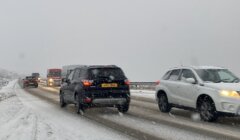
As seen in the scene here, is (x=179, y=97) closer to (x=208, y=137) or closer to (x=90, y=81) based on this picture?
(x=90, y=81)

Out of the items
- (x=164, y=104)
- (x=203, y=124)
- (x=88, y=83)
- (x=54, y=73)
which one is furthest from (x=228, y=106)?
(x=54, y=73)

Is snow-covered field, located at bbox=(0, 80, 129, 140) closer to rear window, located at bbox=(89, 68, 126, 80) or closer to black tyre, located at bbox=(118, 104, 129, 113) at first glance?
rear window, located at bbox=(89, 68, 126, 80)

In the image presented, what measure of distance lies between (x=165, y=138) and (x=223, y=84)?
137 inches

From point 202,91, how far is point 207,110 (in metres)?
0.60

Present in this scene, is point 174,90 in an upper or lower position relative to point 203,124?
upper

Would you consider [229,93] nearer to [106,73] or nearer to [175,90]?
[175,90]

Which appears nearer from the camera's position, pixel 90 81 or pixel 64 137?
pixel 64 137

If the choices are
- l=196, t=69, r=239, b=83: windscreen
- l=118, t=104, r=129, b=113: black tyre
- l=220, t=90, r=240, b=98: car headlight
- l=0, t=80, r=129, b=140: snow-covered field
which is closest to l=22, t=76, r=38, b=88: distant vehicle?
l=118, t=104, r=129, b=113: black tyre

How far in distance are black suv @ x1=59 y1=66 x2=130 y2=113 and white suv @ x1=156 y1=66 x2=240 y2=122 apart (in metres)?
1.43

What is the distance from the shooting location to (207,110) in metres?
11.5

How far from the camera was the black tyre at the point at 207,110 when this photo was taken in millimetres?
11297

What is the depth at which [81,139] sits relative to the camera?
855cm

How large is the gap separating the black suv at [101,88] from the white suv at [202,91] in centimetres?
143

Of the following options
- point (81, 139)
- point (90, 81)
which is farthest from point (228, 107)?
point (90, 81)
